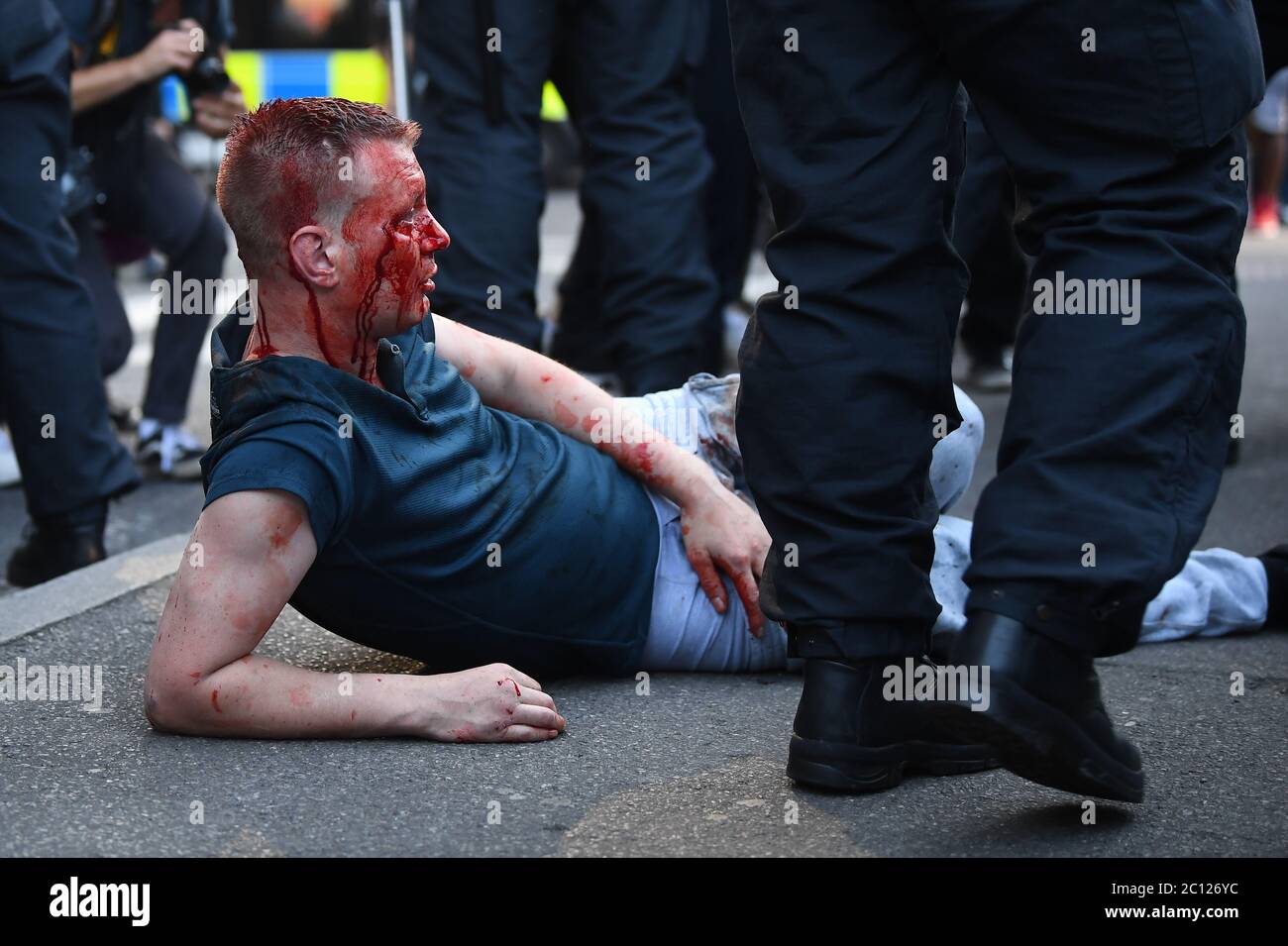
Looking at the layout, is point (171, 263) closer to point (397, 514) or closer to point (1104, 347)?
point (397, 514)

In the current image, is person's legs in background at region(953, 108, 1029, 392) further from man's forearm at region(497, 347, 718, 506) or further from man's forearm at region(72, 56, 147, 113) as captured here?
man's forearm at region(497, 347, 718, 506)

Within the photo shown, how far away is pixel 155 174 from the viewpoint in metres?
4.64

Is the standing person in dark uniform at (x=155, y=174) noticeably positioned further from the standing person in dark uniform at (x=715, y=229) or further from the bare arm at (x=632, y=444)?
the bare arm at (x=632, y=444)

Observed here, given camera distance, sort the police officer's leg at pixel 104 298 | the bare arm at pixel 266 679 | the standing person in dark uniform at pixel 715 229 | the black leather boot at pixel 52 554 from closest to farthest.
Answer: the bare arm at pixel 266 679
the black leather boot at pixel 52 554
the police officer's leg at pixel 104 298
the standing person in dark uniform at pixel 715 229

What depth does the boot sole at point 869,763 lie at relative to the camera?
80.4 inches

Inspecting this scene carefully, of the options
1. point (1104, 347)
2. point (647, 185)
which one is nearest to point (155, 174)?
point (647, 185)

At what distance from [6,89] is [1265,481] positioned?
9.41 feet

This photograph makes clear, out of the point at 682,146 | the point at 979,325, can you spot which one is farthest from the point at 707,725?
the point at 979,325

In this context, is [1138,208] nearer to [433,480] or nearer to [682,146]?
[433,480]

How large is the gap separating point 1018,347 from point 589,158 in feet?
7.94

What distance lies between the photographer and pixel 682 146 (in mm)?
4125

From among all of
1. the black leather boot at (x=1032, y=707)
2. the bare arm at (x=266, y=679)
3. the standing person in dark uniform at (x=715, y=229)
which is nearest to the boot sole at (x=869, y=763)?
the black leather boot at (x=1032, y=707)

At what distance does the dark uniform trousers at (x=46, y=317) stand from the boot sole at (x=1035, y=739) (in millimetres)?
2248
